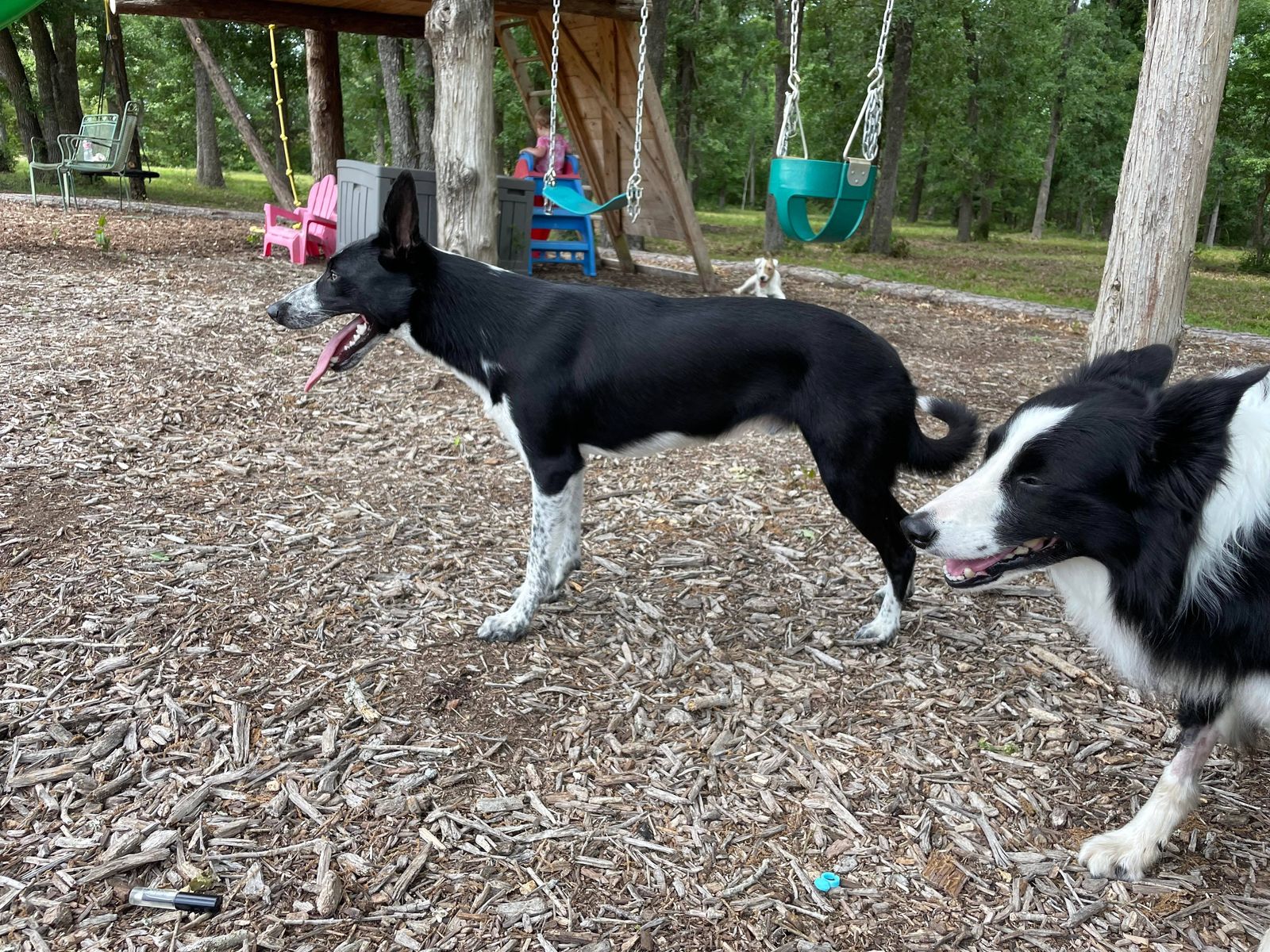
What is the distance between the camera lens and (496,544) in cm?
422

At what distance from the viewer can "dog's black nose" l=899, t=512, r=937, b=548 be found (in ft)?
7.66

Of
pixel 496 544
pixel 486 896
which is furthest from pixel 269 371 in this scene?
pixel 486 896

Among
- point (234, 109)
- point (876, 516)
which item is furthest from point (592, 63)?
point (876, 516)

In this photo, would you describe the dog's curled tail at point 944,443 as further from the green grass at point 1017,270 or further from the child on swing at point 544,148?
the green grass at point 1017,270

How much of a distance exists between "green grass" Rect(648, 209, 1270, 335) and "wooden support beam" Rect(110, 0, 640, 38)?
6.67 metres

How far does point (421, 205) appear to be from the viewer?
924cm

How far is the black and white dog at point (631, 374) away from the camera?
3.22 meters

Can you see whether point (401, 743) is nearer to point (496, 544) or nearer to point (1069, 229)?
point (496, 544)

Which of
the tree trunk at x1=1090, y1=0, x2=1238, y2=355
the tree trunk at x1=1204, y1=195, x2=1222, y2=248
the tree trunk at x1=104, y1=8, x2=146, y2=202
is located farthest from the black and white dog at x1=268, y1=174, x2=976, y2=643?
the tree trunk at x1=1204, y1=195, x2=1222, y2=248

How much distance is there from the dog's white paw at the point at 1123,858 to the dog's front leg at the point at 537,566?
2.06 m

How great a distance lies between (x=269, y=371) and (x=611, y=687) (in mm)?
4236

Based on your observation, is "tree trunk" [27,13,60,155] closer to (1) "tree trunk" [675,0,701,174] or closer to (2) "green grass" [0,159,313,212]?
(2) "green grass" [0,159,313,212]

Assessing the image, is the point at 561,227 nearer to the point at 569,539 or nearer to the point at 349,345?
the point at 349,345

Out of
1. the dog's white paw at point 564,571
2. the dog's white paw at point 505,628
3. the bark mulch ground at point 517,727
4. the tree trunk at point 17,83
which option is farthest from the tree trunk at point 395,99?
the dog's white paw at point 505,628
